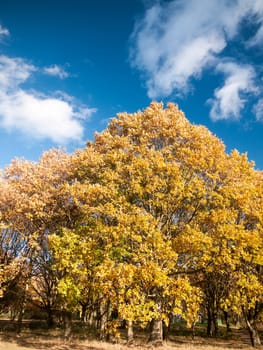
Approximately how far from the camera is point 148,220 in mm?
21781

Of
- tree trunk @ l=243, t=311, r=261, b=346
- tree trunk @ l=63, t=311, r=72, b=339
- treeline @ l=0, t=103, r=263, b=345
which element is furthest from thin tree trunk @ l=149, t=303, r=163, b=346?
tree trunk @ l=243, t=311, r=261, b=346

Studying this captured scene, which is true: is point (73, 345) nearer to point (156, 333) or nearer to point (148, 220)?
point (156, 333)

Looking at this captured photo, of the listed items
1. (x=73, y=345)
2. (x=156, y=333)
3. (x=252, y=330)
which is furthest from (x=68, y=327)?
(x=252, y=330)

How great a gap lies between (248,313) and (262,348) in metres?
4.41

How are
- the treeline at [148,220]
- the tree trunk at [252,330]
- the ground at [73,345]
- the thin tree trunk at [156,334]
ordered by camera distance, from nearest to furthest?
the treeline at [148,220], the ground at [73,345], the thin tree trunk at [156,334], the tree trunk at [252,330]

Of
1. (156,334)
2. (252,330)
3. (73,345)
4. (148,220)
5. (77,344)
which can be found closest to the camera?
(148,220)

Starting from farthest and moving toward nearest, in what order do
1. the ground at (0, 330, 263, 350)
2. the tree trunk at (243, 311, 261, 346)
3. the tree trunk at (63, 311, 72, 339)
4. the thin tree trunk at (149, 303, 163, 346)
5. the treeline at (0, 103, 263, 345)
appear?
the tree trunk at (243, 311, 261, 346)
the tree trunk at (63, 311, 72, 339)
the thin tree trunk at (149, 303, 163, 346)
the ground at (0, 330, 263, 350)
the treeline at (0, 103, 263, 345)

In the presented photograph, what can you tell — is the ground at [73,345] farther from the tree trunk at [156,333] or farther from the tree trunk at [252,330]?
the tree trunk at [252,330]

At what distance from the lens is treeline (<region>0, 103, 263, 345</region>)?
18391 mm

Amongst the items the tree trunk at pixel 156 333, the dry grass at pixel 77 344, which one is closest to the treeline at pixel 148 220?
the tree trunk at pixel 156 333

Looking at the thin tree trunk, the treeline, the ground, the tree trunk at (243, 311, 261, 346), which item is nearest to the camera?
the treeline

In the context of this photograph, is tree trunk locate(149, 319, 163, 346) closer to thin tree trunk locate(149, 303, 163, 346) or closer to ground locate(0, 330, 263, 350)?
thin tree trunk locate(149, 303, 163, 346)

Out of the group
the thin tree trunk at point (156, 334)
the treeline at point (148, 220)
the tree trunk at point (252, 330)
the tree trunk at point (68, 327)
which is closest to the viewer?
the treeline at point (148, 220)

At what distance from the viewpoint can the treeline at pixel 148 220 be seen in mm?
18391
